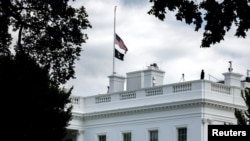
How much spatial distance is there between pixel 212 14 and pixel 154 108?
37555 millimetres

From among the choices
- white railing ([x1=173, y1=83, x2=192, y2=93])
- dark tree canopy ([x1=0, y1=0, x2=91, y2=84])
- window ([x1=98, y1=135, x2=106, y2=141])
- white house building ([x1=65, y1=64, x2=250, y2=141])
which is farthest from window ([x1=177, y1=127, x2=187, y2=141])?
dark tree canopy ([x1=0, y1=0, x2=91, y2=84])

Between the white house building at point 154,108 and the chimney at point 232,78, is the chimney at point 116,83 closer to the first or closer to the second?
the white house building at point 154,108

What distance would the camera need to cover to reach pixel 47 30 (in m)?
24.7

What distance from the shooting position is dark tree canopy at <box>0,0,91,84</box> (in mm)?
24000

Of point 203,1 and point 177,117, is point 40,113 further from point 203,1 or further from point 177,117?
point 203,1

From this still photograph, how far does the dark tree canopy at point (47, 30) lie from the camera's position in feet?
78.7

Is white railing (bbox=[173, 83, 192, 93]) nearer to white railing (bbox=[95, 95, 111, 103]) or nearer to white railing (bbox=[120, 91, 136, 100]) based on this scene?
white railing (bbox=[120, 91, 136, 100])

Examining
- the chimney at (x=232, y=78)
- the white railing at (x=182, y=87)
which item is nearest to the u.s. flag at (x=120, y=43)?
the white railing at (x=182, y=87)

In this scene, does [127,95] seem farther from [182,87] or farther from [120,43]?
[120,43]

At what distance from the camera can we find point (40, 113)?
41438 mm

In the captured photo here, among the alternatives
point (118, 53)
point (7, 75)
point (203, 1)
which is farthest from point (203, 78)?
point (203, 1)

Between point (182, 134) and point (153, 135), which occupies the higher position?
point (153, 135)

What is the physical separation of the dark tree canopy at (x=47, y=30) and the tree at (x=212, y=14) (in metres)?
3.77

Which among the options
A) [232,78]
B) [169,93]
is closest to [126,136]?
[169,93]
